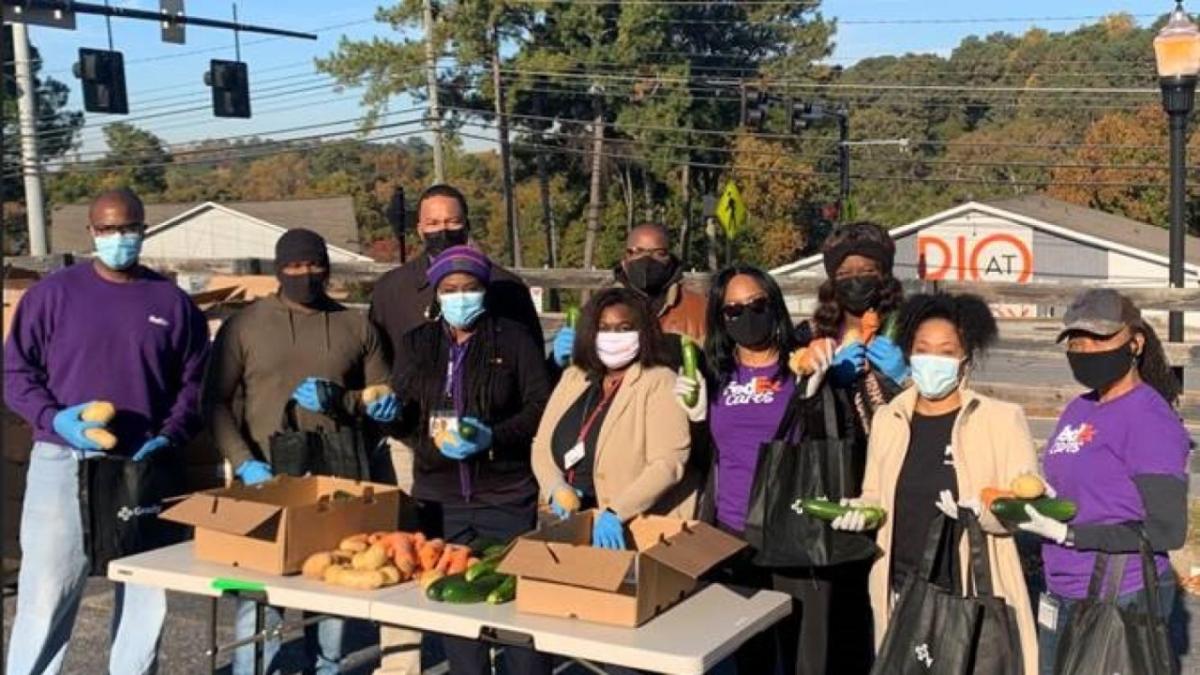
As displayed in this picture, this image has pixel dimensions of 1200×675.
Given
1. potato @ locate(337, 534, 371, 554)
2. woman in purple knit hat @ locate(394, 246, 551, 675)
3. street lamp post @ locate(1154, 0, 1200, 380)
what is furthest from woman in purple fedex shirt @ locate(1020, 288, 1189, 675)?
street lamp post @ locate(1154, 0, 1200, 380)

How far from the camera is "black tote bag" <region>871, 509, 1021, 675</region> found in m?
3.60

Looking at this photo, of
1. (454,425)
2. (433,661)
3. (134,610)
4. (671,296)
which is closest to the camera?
(454,425)

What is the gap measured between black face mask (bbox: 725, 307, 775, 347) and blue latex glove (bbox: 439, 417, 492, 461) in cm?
87

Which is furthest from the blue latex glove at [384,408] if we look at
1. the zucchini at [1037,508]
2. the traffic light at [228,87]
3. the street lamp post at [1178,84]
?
the traffic light at [228,87]

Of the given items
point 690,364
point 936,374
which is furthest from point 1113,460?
point 690,364

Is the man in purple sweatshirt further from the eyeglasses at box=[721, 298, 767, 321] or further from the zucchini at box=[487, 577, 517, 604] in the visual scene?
the eyeglasses at box=[721, 298, 767, 321]

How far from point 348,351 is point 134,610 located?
1.15m

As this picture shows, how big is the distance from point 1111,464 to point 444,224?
271 cm

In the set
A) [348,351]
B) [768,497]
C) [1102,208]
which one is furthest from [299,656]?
[1102,208]

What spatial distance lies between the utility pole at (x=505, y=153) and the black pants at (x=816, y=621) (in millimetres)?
41512

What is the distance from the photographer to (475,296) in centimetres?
437

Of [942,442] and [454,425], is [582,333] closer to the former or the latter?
[454,425]

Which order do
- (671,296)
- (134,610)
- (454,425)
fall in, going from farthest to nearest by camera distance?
(671,296) < (134,610) < (454,425)

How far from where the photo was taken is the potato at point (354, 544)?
3.97 metres
